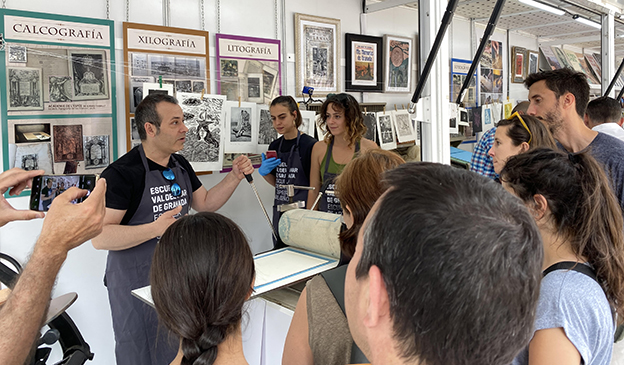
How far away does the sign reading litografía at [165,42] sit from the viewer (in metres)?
2.78

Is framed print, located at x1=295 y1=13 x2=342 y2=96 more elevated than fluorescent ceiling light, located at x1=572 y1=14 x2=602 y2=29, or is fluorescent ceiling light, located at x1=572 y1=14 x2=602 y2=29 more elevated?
fluorescent ceiling light, located at x1=572 y1=14 x2=602 y2=29

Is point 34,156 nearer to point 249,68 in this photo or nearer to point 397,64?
point 249,68

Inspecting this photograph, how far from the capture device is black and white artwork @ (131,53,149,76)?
279 cm

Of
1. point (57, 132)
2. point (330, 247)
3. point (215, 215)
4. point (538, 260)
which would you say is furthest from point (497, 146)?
point (57, 132)

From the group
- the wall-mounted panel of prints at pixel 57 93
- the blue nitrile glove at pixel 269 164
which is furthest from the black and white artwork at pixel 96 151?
the blue nitrile glove at pixel 269 164

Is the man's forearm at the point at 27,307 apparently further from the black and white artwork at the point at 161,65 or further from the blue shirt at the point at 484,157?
the blue shirt at the point at 484,157

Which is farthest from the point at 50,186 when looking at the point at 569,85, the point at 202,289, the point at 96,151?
the point at 569,85

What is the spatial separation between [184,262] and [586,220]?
1.02 meters

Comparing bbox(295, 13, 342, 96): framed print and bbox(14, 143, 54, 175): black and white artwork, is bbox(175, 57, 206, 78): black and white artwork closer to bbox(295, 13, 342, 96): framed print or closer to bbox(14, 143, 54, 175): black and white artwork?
bbox(295, 13, 342, 96): framed print

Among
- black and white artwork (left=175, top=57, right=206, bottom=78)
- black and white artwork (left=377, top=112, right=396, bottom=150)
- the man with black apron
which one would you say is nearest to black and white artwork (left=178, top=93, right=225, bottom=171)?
black and white artwork (left=175, top=57, right=206, bottom=78)

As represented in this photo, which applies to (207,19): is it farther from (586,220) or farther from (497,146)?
(586,220)

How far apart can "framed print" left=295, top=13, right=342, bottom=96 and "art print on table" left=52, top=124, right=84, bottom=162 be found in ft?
5.68

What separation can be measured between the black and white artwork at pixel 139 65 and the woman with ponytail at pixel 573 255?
2.38 metres

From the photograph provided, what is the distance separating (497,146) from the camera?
2.32 meters
